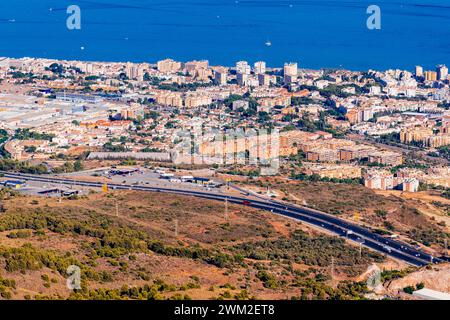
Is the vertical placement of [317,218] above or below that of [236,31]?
below

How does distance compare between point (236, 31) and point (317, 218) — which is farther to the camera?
point (236, 31)

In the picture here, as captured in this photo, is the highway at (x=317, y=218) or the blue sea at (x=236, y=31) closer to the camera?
the highway at (x=317, y=218)

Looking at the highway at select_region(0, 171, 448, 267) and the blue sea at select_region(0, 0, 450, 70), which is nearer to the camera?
the highway at select_region(0, 171, 448, 267)

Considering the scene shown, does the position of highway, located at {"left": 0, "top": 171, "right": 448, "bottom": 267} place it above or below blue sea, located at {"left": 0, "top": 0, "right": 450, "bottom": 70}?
below

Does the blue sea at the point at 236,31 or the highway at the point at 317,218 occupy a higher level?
the blue sea at the point at 236,31
